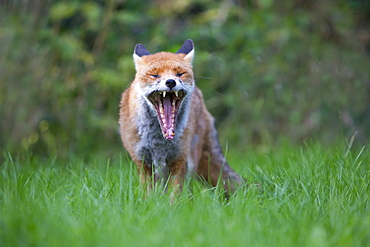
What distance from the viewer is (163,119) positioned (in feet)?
17.1

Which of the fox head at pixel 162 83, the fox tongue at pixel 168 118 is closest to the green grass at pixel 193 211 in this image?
the fox tongue at pixel 168 118

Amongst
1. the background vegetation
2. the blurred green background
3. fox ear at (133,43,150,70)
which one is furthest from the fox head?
the blurred green background

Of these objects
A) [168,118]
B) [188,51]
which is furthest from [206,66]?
[168,118]

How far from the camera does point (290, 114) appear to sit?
33.0 ft

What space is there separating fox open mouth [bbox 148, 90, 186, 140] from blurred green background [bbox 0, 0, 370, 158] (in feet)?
11.2

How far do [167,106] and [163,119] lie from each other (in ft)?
0.46

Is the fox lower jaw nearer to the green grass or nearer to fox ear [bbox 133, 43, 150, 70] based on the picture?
fox ear [bbox 133, 43, 150, 70]

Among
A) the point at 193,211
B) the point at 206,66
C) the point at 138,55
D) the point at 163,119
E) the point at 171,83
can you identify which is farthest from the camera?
the point at 206,66

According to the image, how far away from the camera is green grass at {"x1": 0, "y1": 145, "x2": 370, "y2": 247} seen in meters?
3.55

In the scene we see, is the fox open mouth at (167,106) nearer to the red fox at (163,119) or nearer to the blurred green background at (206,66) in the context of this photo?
the red fox at (163,119)

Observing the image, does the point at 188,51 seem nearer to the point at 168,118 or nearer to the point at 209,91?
the point at 168,118

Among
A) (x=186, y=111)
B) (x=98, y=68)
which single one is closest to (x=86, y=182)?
(x=186, y=111)

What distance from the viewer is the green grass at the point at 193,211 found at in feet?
11.6

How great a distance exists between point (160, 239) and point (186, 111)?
7.19 feet
